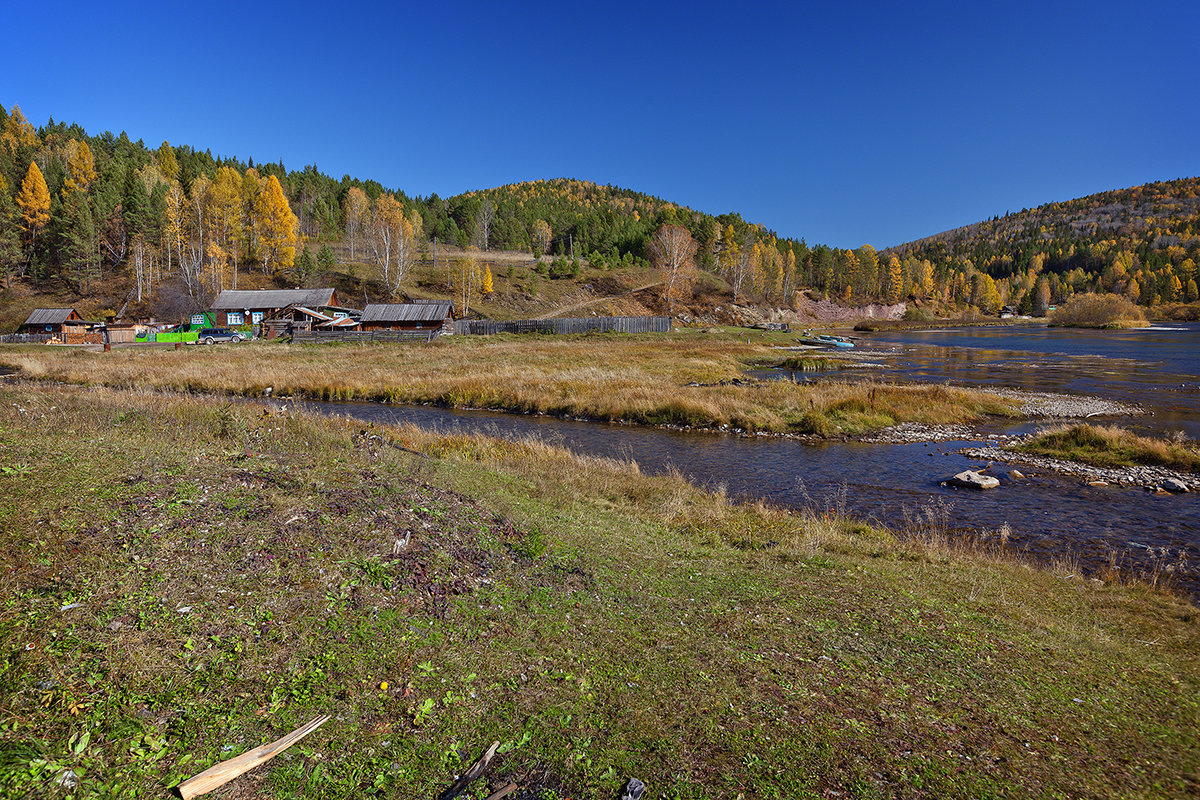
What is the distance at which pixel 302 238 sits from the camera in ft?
348

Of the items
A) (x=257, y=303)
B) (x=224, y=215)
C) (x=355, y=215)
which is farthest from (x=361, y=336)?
(x=355, y=215)

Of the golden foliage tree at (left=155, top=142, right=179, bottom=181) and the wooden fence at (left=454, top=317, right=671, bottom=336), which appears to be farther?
the golden foliage tree at (left=155, top=142, right=179, bottom=181)

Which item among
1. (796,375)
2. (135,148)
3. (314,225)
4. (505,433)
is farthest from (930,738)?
(135,148)

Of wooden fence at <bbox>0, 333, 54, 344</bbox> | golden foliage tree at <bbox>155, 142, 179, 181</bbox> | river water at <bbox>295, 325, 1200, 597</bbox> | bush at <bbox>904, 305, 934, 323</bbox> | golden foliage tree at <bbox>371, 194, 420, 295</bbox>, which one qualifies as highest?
golden foliage tree at <bbox>155, 142, 179, 181</bbox>

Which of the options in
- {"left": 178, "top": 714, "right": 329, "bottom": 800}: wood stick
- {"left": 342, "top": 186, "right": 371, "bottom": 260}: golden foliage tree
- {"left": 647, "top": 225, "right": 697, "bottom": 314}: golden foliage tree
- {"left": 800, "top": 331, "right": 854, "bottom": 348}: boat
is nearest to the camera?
{"left": 178, "top": 714, "right": 329, "bottom": 800}: wood stick

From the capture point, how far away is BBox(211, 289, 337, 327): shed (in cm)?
7612

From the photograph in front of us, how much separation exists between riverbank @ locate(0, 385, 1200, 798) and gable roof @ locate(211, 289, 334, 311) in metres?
75.7

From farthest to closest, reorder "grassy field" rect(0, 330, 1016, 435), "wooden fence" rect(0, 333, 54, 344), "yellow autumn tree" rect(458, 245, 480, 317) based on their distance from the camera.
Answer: "yellow autumn tree" rect(458, 245, 480, 317), "wooden fence" rect(0, 333, 54, 344), "grassy field" rect(0, 330, 1016, 435)

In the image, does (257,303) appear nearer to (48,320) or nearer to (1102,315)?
(48,320)

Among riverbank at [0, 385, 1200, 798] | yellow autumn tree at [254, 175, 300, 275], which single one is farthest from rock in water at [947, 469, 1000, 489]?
yellow autumn tree at [254, 175, 300, 275]

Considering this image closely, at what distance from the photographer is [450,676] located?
5.33 meters

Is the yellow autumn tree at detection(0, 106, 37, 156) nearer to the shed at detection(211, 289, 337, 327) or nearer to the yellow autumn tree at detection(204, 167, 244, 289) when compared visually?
the yellow autumn tree at detection(204, 167, 244, 289)

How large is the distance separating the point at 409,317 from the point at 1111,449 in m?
70.1

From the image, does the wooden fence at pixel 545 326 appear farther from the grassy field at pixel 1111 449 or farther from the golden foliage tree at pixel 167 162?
the golden foliage tree at pixel 167 162
